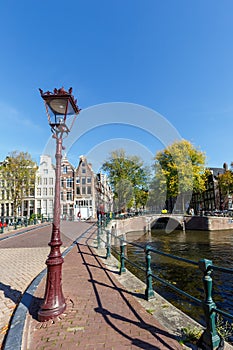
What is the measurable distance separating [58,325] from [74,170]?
127 feet

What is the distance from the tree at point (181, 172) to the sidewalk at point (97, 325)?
28763mm

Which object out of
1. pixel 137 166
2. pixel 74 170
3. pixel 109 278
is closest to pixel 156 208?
pixel 137 166

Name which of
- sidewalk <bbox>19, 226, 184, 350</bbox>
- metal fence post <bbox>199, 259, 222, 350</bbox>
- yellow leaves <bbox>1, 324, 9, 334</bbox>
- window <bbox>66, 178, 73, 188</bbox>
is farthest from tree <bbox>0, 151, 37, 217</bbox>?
metal fence post <bbox>199, 259, 222, 350</bbox>

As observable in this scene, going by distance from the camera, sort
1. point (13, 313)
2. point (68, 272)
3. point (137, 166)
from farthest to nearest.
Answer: point (137, 166)
point (68, 272)
point (13, 313)

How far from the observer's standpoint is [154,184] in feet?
115

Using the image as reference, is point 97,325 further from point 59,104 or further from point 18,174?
point 18,174

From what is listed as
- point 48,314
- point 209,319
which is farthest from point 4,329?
Result: point 209,319

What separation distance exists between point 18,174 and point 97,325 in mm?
25630

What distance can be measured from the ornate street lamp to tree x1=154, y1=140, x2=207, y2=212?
96.6 feet

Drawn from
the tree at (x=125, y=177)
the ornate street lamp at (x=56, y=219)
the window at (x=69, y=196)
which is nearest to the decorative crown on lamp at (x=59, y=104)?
the ornate street lamp at (x=56, y=219)

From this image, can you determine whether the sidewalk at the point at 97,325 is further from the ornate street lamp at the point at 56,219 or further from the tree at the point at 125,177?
the tree at the point at 125,177

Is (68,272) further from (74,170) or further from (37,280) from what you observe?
(74,170)

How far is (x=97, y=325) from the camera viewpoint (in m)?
3.00

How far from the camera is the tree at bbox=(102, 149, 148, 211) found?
32406 millimetres
